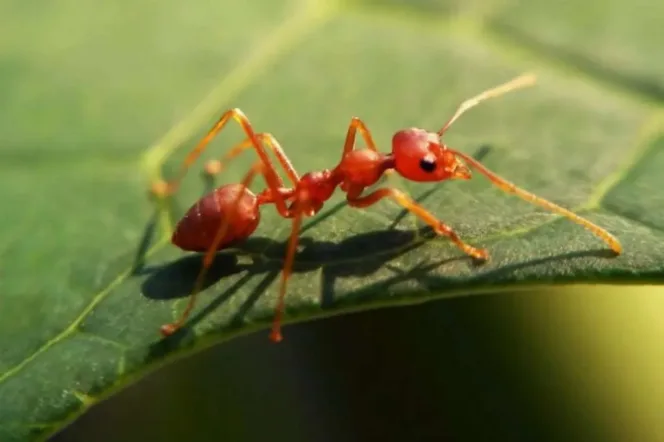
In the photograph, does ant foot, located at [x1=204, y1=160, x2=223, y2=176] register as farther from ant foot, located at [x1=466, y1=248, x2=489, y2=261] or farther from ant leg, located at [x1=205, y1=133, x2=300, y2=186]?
ant foot, located at [x1=466, y1=248, x2=489, y2=261]

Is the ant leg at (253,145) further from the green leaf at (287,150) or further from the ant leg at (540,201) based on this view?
the ant leg at (540,201)

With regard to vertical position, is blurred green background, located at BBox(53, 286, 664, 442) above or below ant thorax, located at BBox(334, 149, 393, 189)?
below

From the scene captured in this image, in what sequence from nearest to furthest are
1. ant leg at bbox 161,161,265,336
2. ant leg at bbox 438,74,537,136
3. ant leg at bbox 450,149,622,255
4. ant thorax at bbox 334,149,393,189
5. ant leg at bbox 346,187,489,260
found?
ant leg at bbox 450,149,622,255 → ant leg at bbox 346,187,489,260 → ant leg at bbox 161,161,265,336 → ant thorax at bbox 334,149,393,189 → ant leg at bbox 438,74,537,136

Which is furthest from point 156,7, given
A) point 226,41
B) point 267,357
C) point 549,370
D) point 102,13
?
point 549,370

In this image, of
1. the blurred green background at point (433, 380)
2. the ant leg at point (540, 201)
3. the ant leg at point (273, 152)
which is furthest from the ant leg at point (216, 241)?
the ant leg at point (540, 201)

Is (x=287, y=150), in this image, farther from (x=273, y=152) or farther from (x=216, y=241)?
(x=216, y=241)

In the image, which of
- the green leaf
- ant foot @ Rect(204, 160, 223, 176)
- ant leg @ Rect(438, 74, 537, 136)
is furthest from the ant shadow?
ant foot @ Rect(204, 160, 223, 176)

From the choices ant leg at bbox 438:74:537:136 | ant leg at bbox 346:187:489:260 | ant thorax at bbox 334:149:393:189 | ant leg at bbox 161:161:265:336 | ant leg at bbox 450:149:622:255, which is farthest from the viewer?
ant leg at bbox 438:74:537:136
